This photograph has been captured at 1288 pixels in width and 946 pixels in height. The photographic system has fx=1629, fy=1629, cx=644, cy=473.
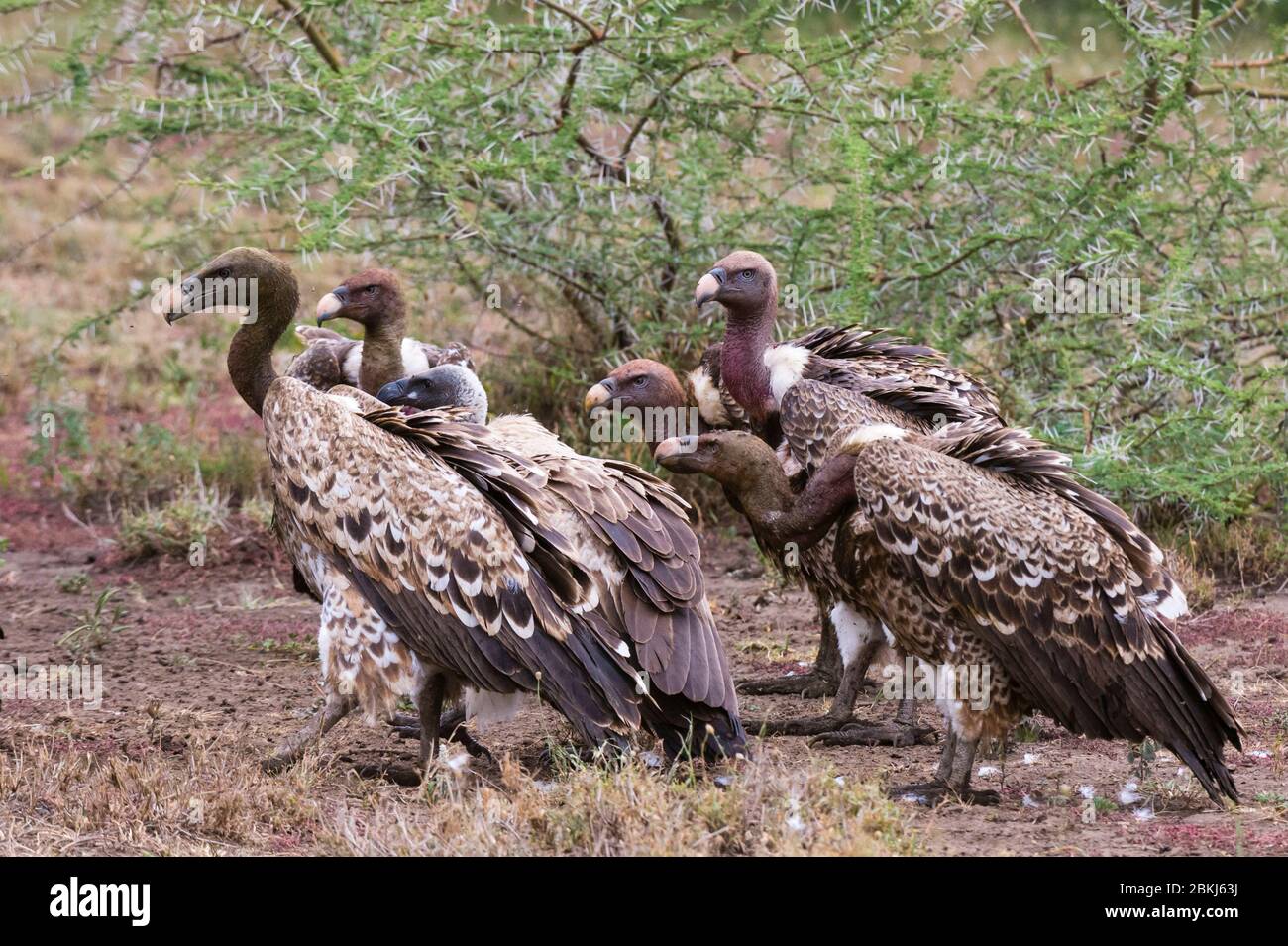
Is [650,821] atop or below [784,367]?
below

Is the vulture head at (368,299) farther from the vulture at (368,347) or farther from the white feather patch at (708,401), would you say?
the white feather patch at (708,401)

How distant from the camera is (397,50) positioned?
294 inches

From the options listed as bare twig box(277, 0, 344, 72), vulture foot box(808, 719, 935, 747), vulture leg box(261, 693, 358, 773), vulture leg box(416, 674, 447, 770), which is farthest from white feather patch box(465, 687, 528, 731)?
bare twig box(277, 0, 344, 72)

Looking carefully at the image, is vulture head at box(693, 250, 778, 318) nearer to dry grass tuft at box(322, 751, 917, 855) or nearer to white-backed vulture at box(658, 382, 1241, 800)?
white-backed vulture at box(658, 382, 1241, 800)

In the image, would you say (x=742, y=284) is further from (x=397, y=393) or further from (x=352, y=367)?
(x=352, y=367)

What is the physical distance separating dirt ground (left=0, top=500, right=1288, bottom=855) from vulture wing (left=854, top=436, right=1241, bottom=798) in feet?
1.01

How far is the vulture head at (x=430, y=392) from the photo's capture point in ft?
21.9

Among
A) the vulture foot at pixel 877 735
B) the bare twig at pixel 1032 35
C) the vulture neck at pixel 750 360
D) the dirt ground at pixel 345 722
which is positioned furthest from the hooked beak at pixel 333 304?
the bare twig at pixel 1032 35

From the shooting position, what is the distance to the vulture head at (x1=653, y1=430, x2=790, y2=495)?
A: 19.6 feet

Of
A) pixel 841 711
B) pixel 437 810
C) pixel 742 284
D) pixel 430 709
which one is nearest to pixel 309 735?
pixel 430 709

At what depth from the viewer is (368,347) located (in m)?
7.30

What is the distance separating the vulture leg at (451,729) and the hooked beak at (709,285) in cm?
191

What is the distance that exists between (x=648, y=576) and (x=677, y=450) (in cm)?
76

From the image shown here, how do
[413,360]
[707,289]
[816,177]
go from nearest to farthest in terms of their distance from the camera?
[707,289]
[413,360]
[816,177]
